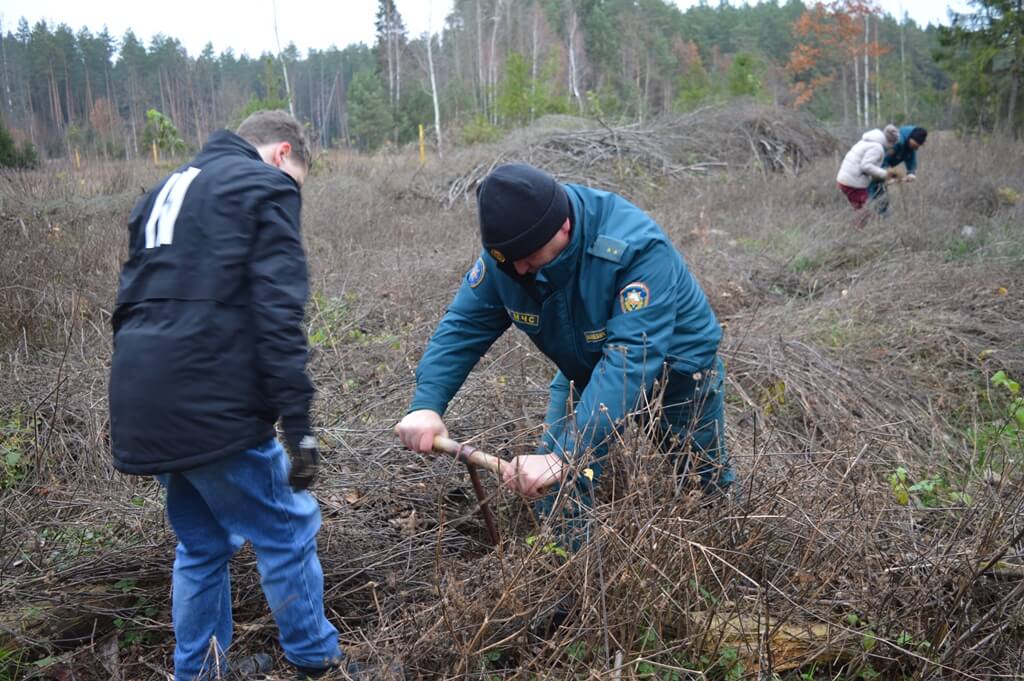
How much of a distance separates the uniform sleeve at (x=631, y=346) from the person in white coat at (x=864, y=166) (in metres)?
8.09

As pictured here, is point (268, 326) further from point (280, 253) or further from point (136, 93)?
point (136, 93)

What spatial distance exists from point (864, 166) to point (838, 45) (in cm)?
3337

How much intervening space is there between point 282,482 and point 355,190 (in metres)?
12.1

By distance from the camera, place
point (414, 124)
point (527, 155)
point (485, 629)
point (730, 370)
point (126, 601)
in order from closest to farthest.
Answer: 1. point (485, 629)
2. point (126, 601)
3. point (730, 370)
4. point (527, 155)
5. point (414, 124)

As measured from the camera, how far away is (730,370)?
15.5ft

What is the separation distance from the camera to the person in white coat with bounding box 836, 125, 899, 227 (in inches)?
379

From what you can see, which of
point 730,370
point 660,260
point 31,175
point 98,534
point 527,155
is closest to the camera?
point 660,260

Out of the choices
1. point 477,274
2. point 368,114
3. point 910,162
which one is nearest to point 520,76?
point 368,114

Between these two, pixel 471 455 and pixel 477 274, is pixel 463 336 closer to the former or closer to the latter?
pixel 477 274

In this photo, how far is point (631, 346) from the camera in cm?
217

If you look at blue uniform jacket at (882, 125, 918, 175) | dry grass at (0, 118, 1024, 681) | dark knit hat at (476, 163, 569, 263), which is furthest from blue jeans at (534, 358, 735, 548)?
blue uniform jacket at (882, 125, 918, 175)

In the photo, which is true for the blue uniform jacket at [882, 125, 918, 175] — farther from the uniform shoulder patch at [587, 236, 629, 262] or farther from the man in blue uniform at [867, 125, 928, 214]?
the uniform shoulder patch at [587, 236, 629, 262]

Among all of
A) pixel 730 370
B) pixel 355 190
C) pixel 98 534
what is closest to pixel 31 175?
pixel 355 190

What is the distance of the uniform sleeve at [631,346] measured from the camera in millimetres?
2133
